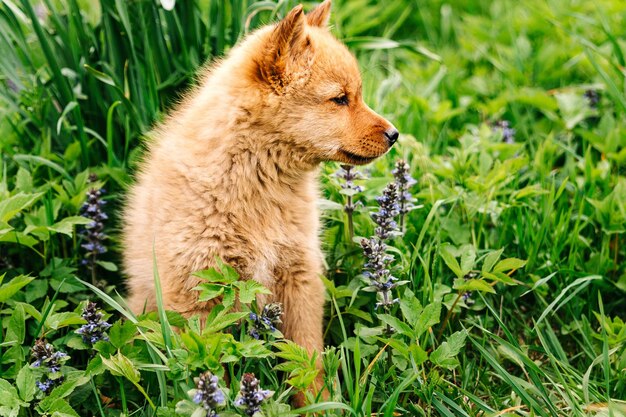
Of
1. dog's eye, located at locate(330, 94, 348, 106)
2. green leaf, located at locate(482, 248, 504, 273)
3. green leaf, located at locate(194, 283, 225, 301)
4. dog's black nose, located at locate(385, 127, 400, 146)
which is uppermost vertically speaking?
dog's eye, located at locate(330, 94, 348, 106)

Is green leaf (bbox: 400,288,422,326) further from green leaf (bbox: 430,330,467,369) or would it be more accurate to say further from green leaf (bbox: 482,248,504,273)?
green leaf (bbox: 482,248,504,273)

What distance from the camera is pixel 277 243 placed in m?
2.96

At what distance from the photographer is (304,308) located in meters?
3.01

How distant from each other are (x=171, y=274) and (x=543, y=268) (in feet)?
5.35

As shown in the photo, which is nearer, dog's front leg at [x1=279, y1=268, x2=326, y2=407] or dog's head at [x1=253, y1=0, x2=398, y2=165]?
dog's head at [x1=253, y1=0, x2=398, y2=165]

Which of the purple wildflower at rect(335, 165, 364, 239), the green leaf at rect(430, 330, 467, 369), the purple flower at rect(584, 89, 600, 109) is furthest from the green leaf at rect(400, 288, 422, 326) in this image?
the purple flower at rect(584, 89, 600, 109)

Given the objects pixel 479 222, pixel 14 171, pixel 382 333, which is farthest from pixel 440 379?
pixel 14 171

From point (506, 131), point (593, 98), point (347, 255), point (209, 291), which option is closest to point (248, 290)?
point (209, 291)

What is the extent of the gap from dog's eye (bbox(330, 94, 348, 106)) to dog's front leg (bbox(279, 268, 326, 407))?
0.70 m

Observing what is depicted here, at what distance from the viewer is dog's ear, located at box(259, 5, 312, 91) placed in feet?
9.18

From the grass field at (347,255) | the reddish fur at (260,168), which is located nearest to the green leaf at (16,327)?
the grass field at (347,255)

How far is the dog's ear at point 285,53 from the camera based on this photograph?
280 cm

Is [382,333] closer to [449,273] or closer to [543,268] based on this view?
[449,273]

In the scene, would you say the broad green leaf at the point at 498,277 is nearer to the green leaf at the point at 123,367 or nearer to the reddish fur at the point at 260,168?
the reddish fur at the point at 260,168
